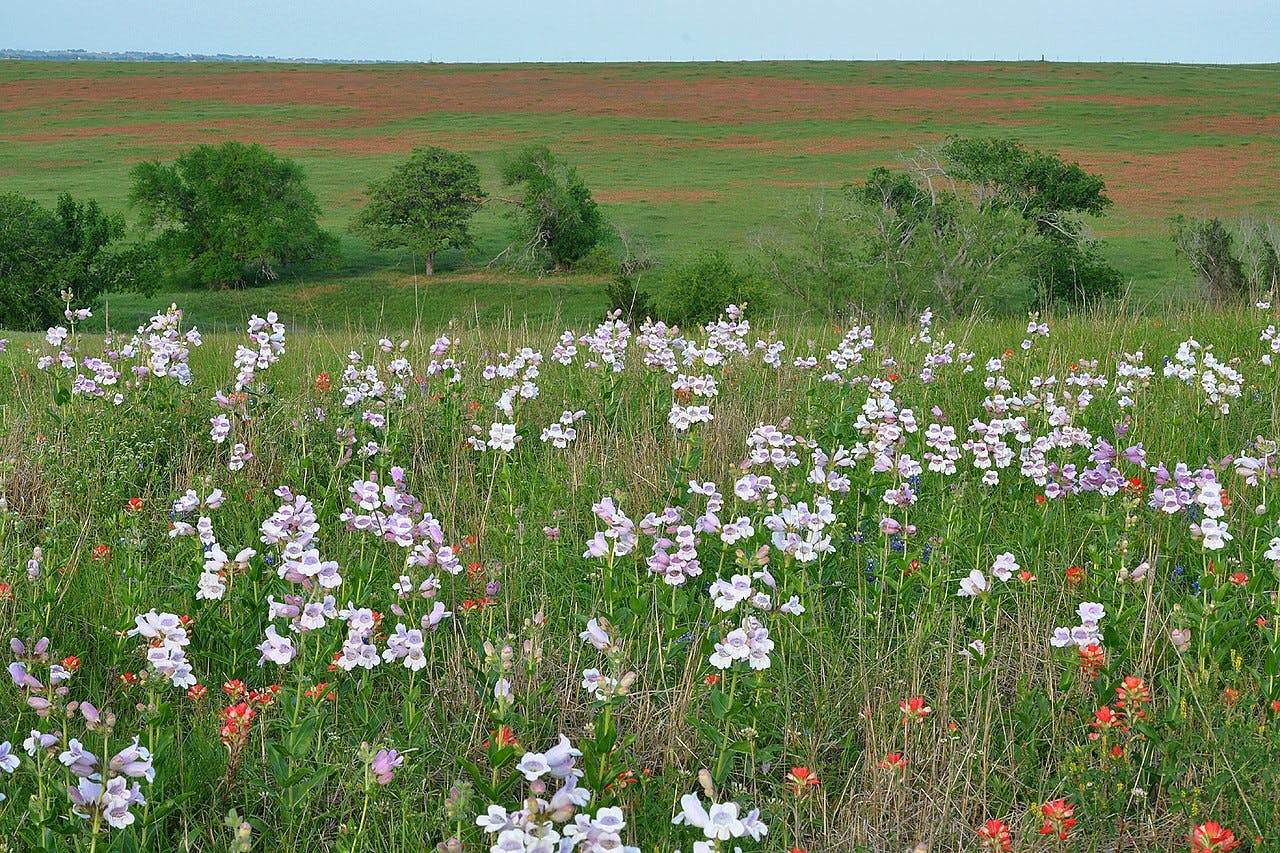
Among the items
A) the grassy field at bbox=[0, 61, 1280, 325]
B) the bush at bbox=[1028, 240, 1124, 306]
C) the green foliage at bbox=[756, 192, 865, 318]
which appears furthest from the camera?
the grassy field at bbox=[0, 61, 1280, 325]

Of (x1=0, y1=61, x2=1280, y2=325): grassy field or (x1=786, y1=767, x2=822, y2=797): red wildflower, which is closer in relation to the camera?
(x1=786, y1=767, x2=822, y2=797): red wildflower

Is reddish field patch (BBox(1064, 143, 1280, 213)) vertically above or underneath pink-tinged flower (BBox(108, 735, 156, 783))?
above

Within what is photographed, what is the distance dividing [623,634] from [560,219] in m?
41.3

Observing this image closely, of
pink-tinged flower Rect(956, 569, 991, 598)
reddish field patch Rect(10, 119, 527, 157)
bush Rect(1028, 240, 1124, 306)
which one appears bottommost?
bush Rect(1028, 240, 1124, 306)

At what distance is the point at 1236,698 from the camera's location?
2920 mm

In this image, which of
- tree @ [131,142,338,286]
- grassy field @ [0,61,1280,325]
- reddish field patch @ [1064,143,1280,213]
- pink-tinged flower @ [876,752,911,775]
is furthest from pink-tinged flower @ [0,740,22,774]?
reddish field patch @ [1064,143,1280,213]

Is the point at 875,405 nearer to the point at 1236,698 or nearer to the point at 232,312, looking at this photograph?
the point at 1236,698

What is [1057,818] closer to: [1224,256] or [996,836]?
[996,836]

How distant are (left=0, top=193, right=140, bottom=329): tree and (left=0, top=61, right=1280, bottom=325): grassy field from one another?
1388 mm

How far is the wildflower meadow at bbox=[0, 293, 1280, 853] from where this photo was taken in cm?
259

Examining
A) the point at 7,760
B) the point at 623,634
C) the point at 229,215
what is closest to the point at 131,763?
the point at 7,760

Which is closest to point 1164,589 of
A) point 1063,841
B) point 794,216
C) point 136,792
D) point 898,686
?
point 898,686

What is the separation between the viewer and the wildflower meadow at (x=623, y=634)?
2.59 m

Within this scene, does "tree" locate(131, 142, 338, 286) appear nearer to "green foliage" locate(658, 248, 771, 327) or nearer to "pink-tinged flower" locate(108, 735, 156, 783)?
"green foliage" locate(658, 248, 771, 327)
